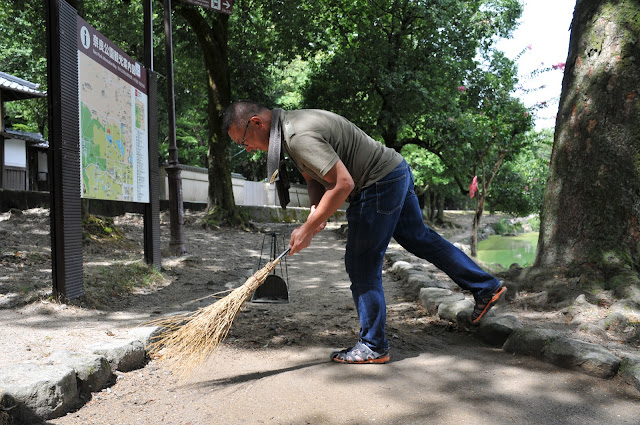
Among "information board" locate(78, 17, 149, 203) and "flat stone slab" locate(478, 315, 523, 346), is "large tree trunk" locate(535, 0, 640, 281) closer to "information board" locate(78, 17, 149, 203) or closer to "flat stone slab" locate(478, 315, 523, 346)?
"flat stone slab" locate(478, 315, 523, 346)

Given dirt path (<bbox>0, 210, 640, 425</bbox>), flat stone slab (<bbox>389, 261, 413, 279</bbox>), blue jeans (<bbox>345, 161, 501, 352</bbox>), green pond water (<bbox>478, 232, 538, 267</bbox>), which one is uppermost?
blue jeans (<bbox>345, 161, 501, 352</bbox>)

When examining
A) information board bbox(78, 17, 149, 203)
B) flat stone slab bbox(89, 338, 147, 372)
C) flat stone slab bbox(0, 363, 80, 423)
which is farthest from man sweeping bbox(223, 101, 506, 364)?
information board bbox(78, 17, 149, 203)

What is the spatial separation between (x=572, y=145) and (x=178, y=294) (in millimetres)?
4157

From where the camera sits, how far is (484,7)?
56.5 ft

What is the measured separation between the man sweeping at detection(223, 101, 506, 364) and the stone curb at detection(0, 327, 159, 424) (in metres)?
1.14

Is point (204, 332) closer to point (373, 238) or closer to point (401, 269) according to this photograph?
point (373, 238)

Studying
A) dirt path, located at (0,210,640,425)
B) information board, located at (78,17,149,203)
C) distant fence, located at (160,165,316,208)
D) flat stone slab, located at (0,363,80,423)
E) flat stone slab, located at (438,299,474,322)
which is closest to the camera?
flat stone slab, located at (0,363,80,423)

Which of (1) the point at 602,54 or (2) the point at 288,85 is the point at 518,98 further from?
(2) the point at 288,85

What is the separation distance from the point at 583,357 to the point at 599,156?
218 cm

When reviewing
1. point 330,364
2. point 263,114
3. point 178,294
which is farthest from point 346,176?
point 178,294

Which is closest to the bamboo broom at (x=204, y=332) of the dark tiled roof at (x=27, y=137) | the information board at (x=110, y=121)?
the information board at (x=110, y=121)

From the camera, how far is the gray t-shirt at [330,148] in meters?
2.51

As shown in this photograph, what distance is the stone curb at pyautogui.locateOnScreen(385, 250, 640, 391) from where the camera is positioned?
2566 millimetres

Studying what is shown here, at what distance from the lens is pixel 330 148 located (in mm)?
2529
